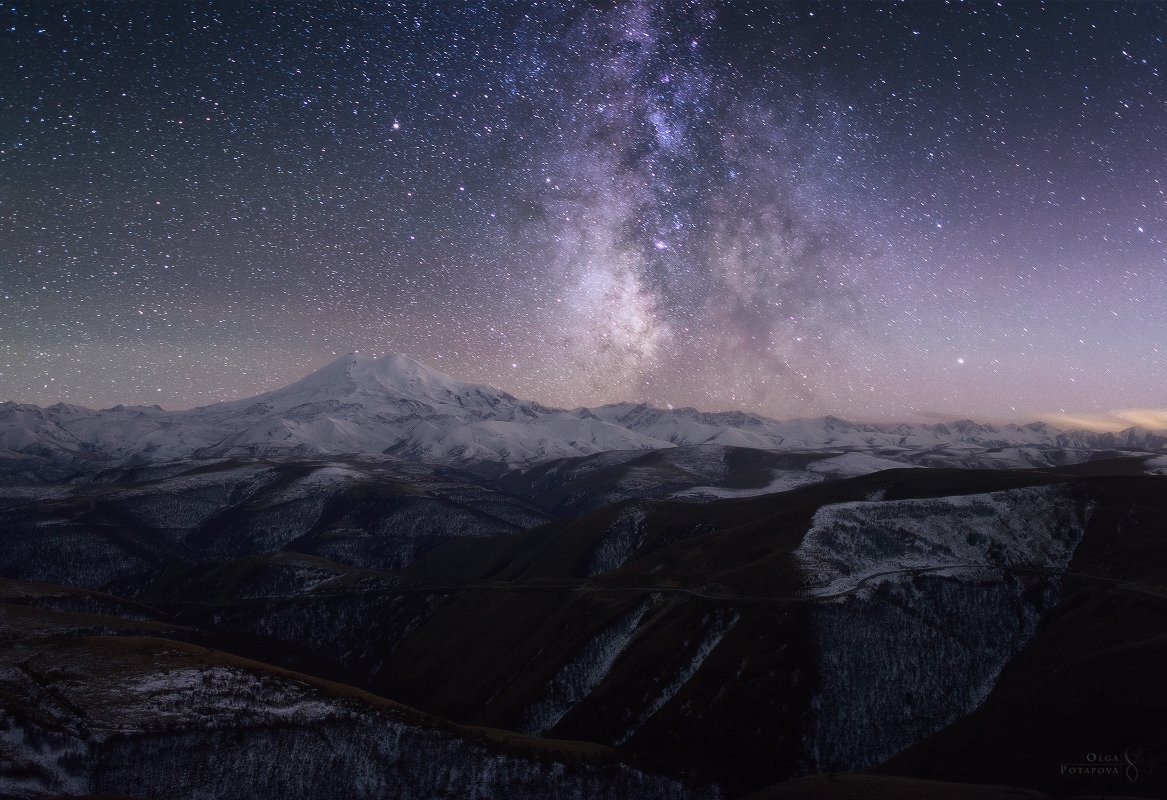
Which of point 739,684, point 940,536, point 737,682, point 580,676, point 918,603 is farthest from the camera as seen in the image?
point 940,536

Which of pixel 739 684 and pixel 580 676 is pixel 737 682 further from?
pixel 580 676

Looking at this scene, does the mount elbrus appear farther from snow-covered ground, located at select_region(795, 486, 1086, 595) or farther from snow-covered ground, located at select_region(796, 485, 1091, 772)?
snow-covered ground, located at select_region(795, 486, 1086, 595)

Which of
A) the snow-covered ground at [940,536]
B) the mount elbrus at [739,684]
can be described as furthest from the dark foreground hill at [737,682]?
the snow-covered ground at [940,536]

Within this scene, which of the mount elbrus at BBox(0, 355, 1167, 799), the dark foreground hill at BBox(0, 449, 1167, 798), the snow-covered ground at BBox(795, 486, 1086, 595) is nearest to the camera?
the mount elbrus at BBox(0, 355, 1167, 799)

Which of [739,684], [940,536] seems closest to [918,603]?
[940,536]

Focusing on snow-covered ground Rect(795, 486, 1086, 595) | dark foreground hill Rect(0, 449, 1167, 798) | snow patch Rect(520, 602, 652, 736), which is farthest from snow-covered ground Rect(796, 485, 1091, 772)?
snow patch Rect(520, 602, 652, 736)

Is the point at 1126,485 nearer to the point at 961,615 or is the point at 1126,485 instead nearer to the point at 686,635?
the point at 961,615

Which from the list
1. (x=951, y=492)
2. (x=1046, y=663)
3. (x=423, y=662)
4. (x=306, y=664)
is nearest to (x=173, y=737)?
(x=423, y=662)

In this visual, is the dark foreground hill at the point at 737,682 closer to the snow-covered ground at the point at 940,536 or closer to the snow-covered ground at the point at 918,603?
the snow-covered ground at the point at 918,603

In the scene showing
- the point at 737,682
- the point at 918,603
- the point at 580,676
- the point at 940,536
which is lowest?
the point at 580,676

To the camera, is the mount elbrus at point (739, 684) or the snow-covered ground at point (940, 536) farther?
the snow-covered ground at point (940, 536)

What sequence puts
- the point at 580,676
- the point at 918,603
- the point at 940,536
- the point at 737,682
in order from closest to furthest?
1. the point at 737,682
2. the point at 918,603
3. the point at 580,676
4. the point at 940,536

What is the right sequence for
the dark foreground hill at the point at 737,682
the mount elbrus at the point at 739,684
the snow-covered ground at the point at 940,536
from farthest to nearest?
the snow-covered ground at the point at 940,536
the dark foreground hill at the point at 737,682
the mount elbrus at the point at 739,684
